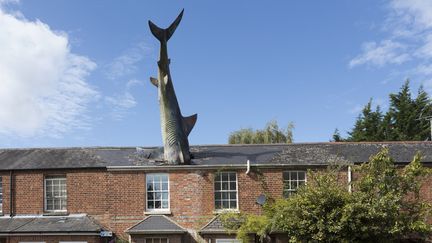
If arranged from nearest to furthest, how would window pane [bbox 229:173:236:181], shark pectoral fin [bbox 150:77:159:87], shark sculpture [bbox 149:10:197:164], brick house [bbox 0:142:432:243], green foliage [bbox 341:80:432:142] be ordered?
brick house [bbox 0:142:432:243]
window pane [bbox 229:173:236:181]
shark sculpture [bbox 149:10:197:164]
shark pectoral fin [bbox 150:77:159:87]
green foliage [bbox 341:80:432:142]

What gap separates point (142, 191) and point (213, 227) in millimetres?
3552

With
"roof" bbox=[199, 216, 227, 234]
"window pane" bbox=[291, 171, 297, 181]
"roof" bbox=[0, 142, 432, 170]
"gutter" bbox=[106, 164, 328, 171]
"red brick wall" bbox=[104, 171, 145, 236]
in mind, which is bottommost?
"roof" bbox=[199, 216, 227, 234]

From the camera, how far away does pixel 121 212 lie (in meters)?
21.2

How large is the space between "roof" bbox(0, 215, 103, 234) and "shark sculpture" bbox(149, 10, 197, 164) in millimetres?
4367

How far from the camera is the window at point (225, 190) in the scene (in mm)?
21141

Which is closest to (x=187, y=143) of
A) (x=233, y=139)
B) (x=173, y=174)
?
(x=173, y=174)

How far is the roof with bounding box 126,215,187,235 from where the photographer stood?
19.8 m

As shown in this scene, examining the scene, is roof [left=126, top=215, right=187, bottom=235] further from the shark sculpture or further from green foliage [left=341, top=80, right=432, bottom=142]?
green foliage [left=341, top=80, right=432, bottom=142]

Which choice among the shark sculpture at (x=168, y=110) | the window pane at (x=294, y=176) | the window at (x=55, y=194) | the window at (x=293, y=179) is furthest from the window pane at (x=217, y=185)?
the window at (x=55, y=194)

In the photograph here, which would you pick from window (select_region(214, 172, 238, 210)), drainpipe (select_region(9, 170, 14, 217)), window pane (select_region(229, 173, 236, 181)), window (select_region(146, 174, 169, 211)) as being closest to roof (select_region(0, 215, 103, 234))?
drainpipe (select_region(9, 170, 14, 217))

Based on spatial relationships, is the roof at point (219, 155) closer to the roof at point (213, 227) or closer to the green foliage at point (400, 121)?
the roof at point (213, 227)

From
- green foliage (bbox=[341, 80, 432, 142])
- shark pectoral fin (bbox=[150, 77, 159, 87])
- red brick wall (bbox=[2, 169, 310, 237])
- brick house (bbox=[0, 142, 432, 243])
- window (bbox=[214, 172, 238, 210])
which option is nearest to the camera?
brick house (bbox=[0, 142, 432, 243])

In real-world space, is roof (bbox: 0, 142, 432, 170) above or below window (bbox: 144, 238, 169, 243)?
above

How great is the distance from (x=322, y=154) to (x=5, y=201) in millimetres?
14519
